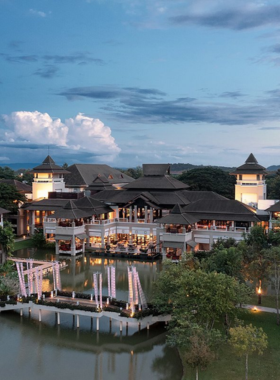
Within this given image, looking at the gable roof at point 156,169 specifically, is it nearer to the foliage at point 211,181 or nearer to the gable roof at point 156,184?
the gable roof at point 156,184

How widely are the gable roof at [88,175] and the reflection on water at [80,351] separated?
36.0 metres

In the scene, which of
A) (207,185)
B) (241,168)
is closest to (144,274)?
(241,168)

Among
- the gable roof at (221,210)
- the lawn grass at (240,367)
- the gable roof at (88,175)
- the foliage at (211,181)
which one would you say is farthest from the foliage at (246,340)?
the foliage at (211,181)

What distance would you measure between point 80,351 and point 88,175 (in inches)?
1772

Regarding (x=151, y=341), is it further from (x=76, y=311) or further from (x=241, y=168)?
(x=241, y=168)

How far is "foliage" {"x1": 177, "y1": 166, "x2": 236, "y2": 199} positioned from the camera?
72.0 metres

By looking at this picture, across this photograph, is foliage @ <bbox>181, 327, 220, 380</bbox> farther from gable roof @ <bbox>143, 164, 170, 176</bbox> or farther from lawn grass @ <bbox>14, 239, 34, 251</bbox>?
gable roof @ <bbox>143, 164, 170, 176</bbox>

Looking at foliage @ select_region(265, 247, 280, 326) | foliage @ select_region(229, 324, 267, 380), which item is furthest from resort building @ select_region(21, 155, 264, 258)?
foliage @ select_region(229, 324, 267, 380)

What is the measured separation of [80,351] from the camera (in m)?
19.2

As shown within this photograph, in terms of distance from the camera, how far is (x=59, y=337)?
20531mm

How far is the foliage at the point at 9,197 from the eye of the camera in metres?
45.9

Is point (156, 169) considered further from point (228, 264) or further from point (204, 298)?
point (204, 298)

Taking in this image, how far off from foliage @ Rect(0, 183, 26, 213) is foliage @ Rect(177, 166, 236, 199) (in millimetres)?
33421

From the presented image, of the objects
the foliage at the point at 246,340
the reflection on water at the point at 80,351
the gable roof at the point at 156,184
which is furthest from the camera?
the gable roof at the point at 156,184
